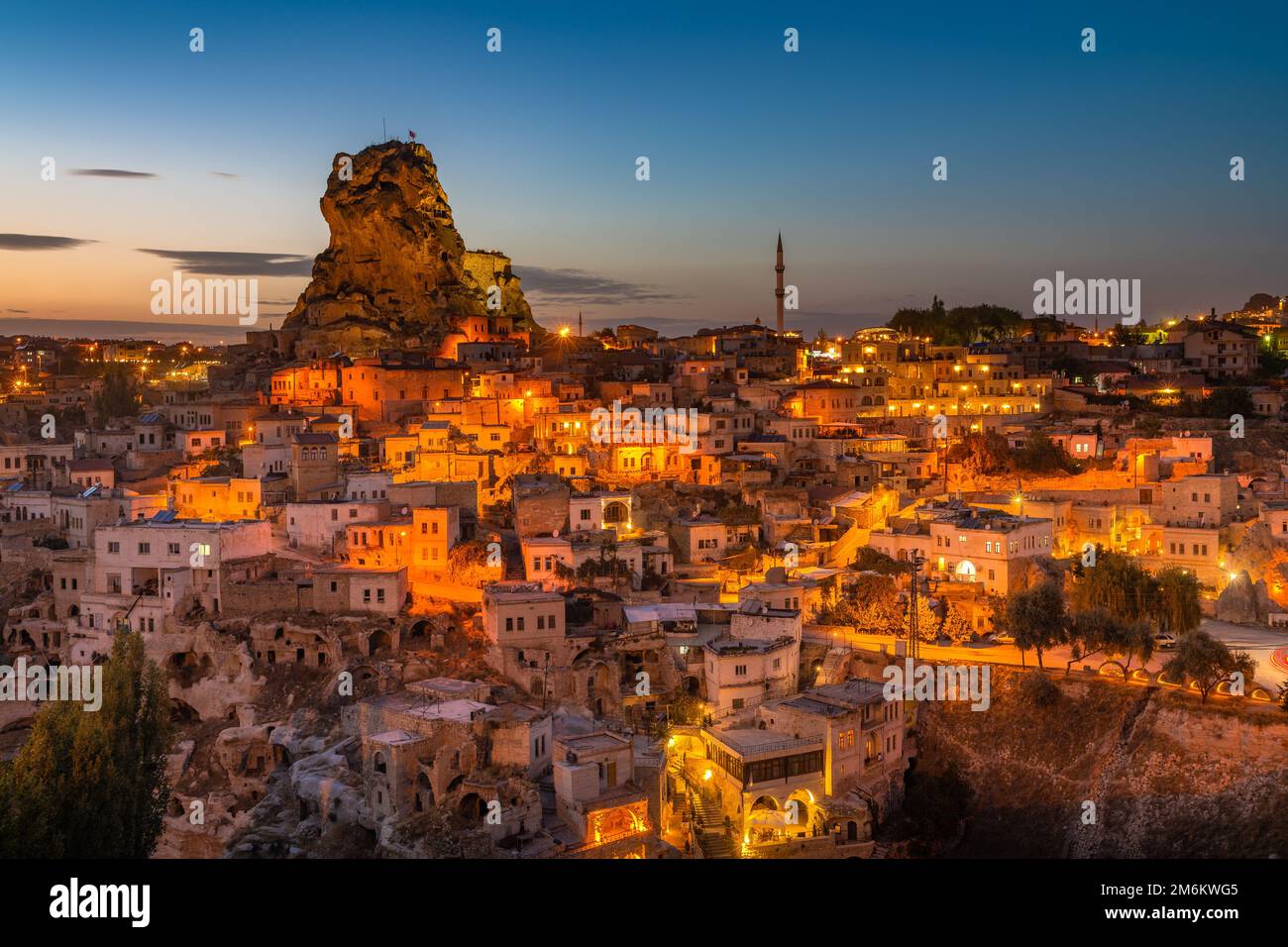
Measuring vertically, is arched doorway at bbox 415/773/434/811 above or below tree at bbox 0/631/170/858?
below

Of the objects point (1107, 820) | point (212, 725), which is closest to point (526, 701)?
point (212, 725)

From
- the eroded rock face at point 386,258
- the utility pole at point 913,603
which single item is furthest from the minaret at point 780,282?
the utility pole at point 913,603

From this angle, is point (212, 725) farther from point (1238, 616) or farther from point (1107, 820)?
point (1238, 616)

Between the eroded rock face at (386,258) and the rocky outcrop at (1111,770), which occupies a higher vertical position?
the eroded rock face at (386,258)

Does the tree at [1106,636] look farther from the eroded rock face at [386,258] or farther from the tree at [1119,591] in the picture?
the eroded rock face at [386,258]

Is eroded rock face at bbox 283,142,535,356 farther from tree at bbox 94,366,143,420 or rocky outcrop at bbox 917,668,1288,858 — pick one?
rocky outcrop at bbox 917,668,1288,858

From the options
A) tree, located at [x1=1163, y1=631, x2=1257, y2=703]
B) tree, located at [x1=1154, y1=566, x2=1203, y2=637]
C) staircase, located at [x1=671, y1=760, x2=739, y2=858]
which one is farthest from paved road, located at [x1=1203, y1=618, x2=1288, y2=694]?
staircase, located at [x1=671, y1=760, x2=739, y2=858]

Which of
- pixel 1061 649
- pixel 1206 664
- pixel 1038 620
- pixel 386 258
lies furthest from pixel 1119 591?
pixel 386 258
